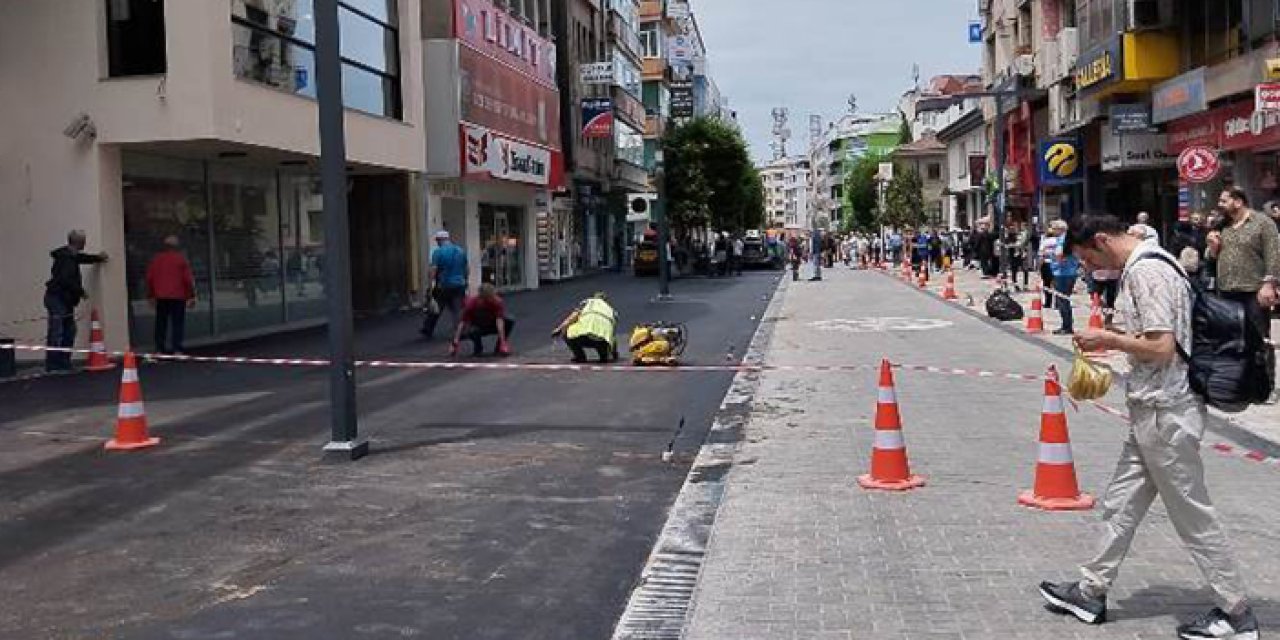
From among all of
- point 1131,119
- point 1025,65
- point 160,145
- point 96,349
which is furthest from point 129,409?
point 1025,65

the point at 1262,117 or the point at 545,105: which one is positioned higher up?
the point at 545,105

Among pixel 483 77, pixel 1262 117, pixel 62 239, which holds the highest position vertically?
pixel 483 77

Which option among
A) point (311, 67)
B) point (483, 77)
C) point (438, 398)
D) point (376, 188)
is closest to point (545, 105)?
point (483, 77)

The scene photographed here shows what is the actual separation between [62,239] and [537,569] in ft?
44.2

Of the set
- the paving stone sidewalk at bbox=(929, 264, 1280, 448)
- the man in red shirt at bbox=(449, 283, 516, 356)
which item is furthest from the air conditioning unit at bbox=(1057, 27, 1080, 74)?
the man in red shirt at bbox=(449, 283, 516, 356)

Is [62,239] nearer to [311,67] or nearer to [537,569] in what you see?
[311,67]

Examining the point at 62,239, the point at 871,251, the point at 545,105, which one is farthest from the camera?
the point at 871,251

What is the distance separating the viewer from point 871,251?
2539 inches

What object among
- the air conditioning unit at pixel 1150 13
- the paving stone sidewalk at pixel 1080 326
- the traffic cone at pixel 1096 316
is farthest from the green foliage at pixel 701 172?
the traffic cone at pixel 1096 316

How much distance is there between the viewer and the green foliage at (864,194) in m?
112

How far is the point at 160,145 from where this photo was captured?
17703 mm

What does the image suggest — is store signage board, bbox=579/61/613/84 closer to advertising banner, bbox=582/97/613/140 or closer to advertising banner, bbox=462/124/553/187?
advertising banner, bbox=582/97/613/140

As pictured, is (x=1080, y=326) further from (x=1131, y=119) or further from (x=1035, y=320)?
(x=1131, y=119)

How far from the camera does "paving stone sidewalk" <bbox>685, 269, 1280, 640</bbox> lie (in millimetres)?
5078
